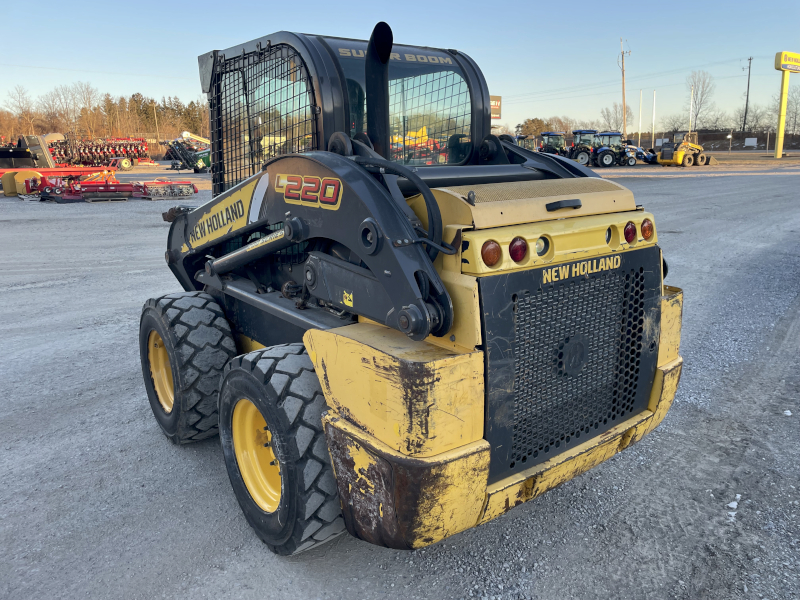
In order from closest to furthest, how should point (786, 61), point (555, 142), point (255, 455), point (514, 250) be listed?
point (514, 250), point (255, 455), point (555, 142), point (786, 61)

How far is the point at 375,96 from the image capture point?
269 cm

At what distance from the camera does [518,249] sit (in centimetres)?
239

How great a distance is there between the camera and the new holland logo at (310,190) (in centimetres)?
258

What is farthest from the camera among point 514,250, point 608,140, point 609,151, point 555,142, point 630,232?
point 555,142

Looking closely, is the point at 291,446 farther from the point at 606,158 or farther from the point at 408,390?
the point at 606,158

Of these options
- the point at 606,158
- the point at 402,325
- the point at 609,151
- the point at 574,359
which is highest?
the point at 609,151

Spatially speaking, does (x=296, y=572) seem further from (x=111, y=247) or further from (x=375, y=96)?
(x=111, y=247)

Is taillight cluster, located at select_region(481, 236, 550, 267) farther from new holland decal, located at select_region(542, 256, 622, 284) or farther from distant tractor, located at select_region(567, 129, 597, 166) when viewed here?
distant tractor, located at select_region(567, 129, 597, 166)

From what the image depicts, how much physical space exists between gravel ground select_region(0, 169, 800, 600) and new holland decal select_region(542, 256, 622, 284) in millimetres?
1296

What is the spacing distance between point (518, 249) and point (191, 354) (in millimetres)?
2168

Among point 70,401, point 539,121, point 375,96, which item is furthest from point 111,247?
point 539,121

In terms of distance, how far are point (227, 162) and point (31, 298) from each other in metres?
5.23

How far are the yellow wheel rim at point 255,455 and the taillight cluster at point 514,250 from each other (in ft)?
4.63

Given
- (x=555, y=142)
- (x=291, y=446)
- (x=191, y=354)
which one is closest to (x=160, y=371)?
(x=191, y=354)
